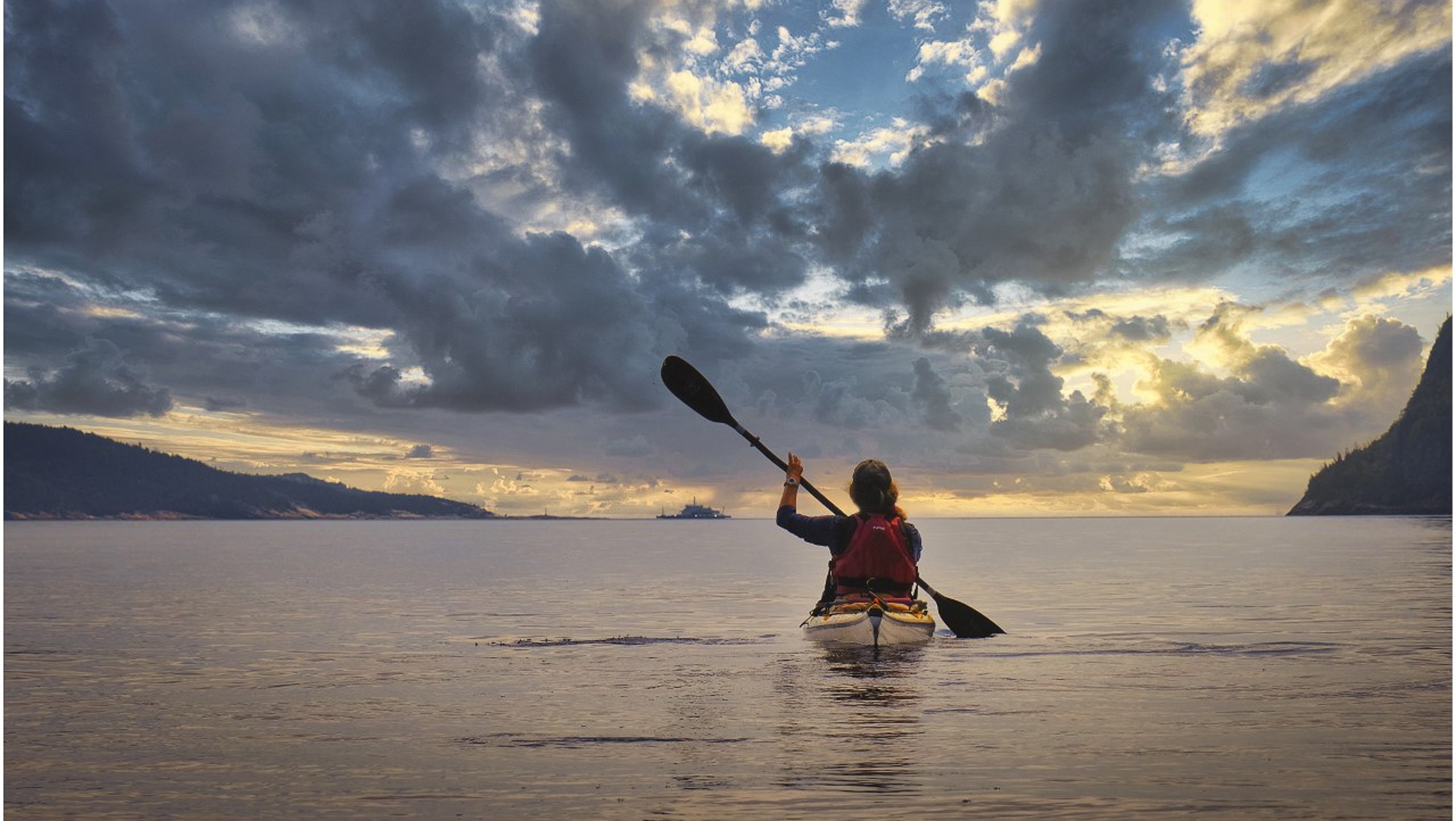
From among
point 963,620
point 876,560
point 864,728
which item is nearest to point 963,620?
point 963,620

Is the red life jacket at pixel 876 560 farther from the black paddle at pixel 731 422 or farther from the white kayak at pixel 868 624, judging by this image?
the black paddle at pixel 731 422

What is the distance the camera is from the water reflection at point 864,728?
10070mm

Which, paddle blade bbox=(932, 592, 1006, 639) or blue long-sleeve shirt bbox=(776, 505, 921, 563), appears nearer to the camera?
blue long-sleeve shirt bbox=(776, 505, 921, 563)

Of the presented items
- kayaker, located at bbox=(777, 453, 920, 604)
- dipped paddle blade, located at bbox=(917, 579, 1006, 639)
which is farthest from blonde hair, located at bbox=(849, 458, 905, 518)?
dipped paddle blade, located at bbox=(917, 579, 1006, 639)

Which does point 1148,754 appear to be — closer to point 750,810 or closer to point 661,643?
point 750,810

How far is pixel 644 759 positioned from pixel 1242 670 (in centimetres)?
1150

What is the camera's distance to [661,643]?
76.9 ft

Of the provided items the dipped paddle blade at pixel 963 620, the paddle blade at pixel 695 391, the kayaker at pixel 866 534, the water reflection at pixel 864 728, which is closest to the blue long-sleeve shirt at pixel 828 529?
the kayaker at pixel 866 534

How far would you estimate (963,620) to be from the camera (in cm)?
2433

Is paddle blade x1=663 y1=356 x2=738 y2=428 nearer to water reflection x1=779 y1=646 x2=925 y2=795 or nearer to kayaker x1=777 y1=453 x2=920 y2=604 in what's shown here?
kayaker x1=777 y1=453 x2=920 y2=604

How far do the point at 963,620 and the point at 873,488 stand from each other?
6.42 metres

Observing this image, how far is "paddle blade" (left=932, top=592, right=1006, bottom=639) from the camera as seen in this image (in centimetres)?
2406

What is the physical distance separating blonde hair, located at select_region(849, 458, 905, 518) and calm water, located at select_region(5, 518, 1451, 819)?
8.92ft

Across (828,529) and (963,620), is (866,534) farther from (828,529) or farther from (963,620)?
(963,620)
